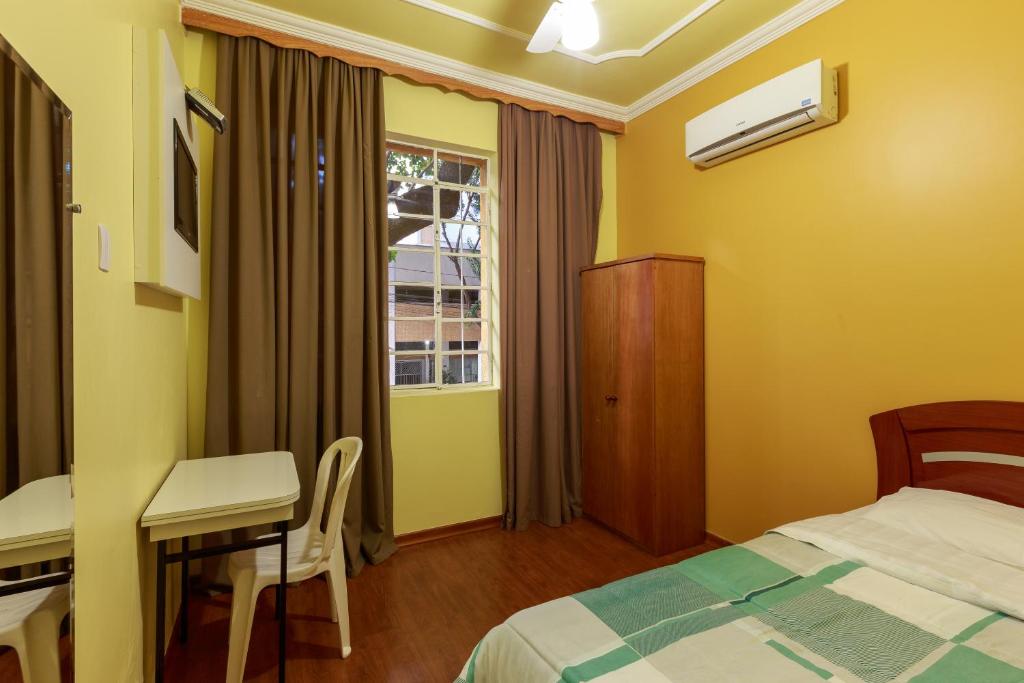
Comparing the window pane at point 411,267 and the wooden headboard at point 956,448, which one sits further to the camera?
the window pane at point 411,267

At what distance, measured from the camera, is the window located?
10.2 feet

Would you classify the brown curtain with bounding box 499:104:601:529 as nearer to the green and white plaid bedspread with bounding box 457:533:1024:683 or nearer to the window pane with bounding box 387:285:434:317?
the window pane with bounding box 387:285:434:317

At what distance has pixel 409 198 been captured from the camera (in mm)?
3162

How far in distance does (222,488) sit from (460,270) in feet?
6.44

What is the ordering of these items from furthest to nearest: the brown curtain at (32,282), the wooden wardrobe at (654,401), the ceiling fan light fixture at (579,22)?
1. the wooden wardrobe at (654,401)
2. the ceiling fan light fixture at (579,22)
3. the brown curtain at (32,282)

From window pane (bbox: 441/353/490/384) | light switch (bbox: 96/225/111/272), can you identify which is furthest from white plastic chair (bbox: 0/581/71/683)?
window pane (bbox: 441/353/490/384)

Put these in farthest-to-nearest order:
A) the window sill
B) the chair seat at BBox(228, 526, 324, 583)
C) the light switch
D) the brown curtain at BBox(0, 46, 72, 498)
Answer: the window sill
the chair seat at BBox(228, 526, 324, 583)
the light switch
the brown curtain at BBox(0, 46, 72, 498)

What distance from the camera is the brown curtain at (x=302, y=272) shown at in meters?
2.43

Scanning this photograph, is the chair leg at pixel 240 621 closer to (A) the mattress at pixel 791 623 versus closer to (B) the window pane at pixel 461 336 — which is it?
(A) the mattress at pixel 791 623

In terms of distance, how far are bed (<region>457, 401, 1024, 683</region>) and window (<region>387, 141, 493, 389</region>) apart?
208 cm

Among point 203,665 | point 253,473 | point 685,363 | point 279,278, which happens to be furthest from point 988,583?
point 279,278

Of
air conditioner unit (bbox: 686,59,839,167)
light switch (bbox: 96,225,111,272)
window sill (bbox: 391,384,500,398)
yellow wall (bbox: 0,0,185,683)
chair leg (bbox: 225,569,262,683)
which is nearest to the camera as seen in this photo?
yellow wall (bbox: 0,0,185,683)

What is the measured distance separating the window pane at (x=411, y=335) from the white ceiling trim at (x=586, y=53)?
1674mm

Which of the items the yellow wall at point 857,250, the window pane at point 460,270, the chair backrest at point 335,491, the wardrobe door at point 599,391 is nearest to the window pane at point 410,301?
the window pane at point 460,270
